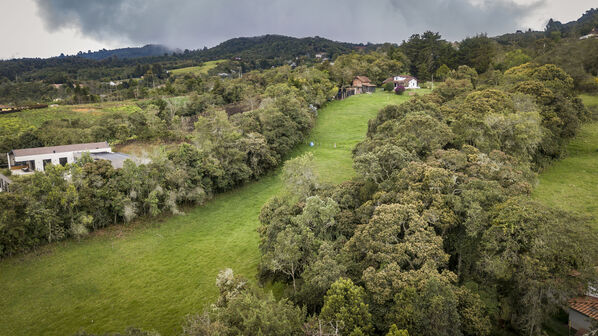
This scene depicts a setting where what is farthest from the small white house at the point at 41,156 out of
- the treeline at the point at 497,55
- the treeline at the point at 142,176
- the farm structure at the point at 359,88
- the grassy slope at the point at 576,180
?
the treeline at the point at 497,55

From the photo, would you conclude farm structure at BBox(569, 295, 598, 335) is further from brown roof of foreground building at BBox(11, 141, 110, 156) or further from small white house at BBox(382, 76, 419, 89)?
small white house at BBox(382, 76, 419, 89)

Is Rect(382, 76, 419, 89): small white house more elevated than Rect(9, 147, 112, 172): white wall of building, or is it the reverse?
Rect(382, 76, 419, 89): small white house

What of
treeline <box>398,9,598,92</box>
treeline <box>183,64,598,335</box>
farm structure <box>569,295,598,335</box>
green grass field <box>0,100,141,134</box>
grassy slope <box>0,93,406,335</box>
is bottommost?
grassy slope <box>0,93,406,335</box>

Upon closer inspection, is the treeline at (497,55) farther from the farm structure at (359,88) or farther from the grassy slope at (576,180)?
the farm structure at (359,88)

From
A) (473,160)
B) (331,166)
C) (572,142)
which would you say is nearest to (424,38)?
(572,142)

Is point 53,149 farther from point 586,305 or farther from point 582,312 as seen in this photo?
point 586,305

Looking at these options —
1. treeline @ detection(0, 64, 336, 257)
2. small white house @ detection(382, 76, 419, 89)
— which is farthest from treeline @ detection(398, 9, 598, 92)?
treeline @ detection(0, 64, 336, 257)

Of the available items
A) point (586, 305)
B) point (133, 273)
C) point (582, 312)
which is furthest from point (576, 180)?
point (133, 273)
